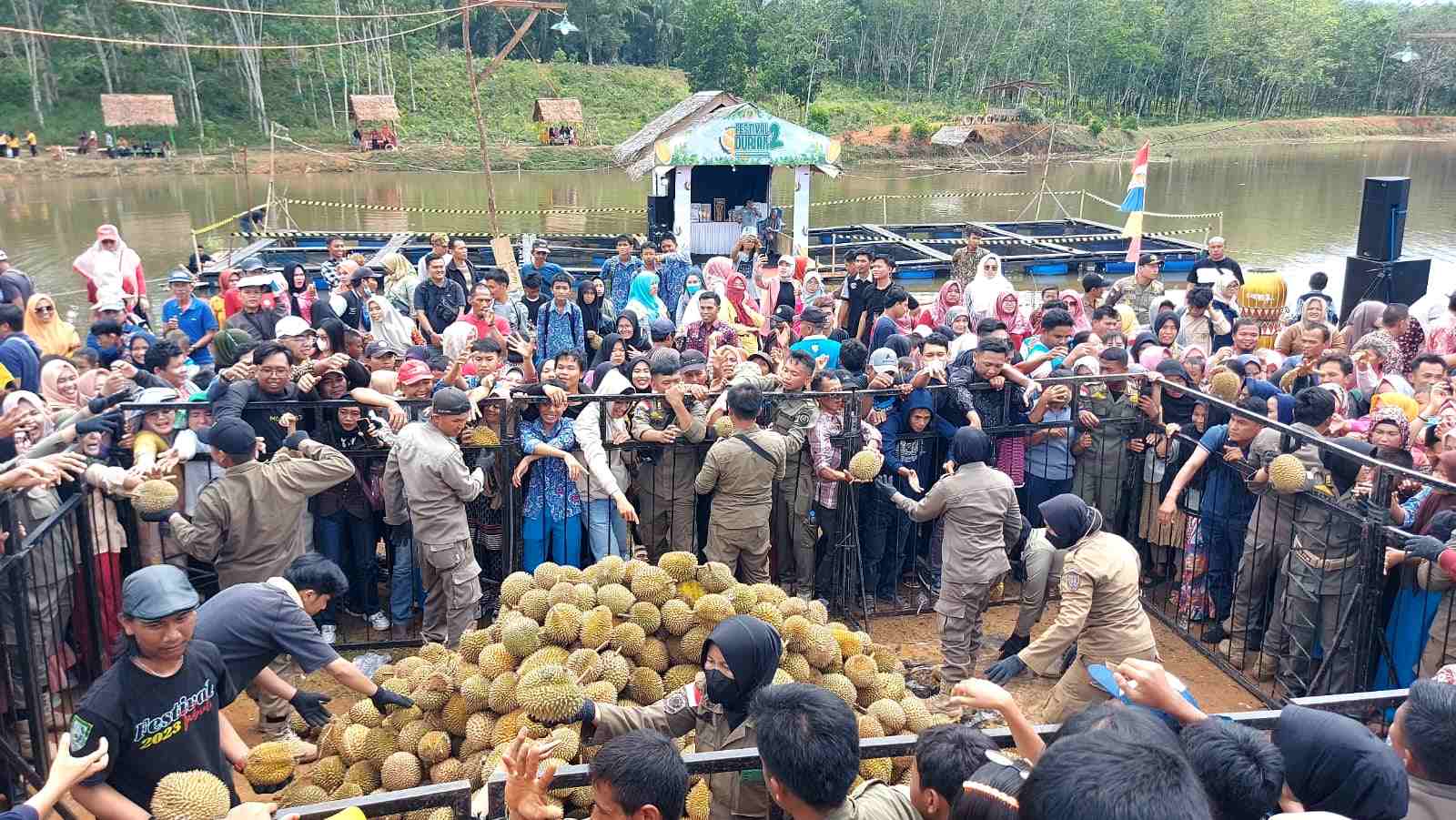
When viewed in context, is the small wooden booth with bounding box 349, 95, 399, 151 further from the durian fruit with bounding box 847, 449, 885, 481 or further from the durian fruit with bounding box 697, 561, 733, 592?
the durian fruit with bounding box 697, 561, 733, 592

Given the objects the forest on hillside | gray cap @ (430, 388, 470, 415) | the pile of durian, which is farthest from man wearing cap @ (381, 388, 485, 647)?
the forest on hillside

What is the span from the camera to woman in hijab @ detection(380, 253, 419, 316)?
11414 millimetres

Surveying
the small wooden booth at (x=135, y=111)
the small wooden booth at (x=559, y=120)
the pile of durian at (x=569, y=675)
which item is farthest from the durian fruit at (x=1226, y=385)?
the small wooden booth at (x=559, y=120)

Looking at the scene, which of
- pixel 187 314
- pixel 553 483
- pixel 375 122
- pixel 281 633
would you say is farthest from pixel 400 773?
pixel 375 122

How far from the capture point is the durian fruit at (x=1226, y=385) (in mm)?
6645

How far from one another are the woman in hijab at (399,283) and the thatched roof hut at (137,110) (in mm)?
33672

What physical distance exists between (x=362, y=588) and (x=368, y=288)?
5.88 metres

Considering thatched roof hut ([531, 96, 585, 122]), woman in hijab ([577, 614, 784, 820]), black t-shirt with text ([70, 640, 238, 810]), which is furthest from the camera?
thatched roof hut ([531, 96, 585, 122])

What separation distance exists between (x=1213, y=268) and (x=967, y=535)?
297 inches

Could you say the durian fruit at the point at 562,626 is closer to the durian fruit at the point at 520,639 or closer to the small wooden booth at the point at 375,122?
the durian fruit at the point at 520,639

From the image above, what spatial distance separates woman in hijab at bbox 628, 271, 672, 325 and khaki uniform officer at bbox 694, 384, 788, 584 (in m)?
4.24

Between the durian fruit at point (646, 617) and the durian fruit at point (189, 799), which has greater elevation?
the durian fruit at point (189, 799)

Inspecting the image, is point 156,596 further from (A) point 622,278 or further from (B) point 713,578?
(A) point 622,278

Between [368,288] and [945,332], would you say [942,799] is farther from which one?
[368,288]
